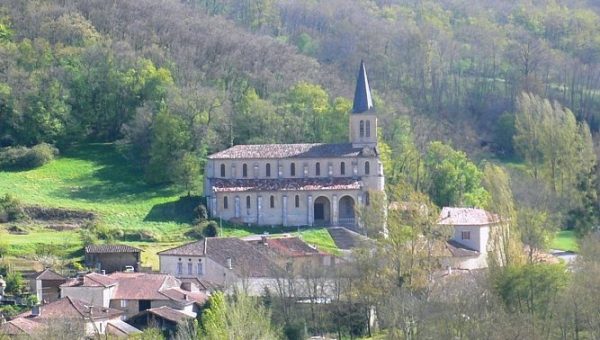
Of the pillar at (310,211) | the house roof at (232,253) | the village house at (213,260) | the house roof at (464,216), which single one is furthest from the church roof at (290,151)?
the village house at (213,260)

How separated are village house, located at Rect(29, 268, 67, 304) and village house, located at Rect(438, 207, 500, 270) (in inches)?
725

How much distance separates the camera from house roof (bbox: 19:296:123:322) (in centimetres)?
6166

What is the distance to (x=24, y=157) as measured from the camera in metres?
87.2

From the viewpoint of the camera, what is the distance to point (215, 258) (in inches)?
2810

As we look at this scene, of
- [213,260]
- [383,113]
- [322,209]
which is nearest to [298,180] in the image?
[322,209]

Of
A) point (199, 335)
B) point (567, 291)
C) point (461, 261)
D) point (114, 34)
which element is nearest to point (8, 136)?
point (114, 34)

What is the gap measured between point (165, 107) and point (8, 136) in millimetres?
8957

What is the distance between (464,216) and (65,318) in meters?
25.9

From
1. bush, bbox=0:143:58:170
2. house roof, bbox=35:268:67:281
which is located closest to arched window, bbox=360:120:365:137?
bush, bbox=0:143:58:170

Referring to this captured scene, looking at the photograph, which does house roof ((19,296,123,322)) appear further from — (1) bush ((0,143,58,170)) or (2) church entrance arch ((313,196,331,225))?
(1) bush ((0,143,58,170))

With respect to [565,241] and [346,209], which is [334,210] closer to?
[346,209]

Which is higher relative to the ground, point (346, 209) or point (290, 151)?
point (290, 151)

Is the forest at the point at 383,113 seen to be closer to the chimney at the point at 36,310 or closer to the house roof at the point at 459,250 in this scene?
the house roof at the point at 459,250

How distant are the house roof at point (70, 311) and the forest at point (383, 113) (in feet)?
23.2
